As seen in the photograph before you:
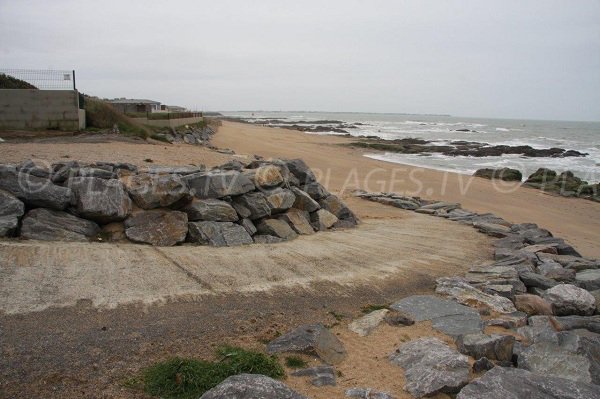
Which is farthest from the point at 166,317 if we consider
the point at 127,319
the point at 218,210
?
the point at 218,210

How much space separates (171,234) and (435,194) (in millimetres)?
12827

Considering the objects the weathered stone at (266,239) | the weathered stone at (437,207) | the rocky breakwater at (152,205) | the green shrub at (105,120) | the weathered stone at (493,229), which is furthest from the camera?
the green shrub at (105,120)

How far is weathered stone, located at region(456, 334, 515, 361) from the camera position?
4586 millimetres

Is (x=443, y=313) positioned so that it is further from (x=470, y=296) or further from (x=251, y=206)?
(x=251, y=206)

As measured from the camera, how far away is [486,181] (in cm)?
2305

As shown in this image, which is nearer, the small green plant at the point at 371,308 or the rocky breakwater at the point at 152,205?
the small green plant at the point at 371,308

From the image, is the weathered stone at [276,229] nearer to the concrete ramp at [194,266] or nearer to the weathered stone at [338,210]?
the concrete ramp at [194,266]

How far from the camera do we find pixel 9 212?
6.36 meters

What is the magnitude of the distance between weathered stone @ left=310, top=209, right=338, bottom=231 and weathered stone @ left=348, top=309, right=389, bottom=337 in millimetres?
3782

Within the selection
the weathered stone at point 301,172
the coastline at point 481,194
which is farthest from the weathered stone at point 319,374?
the coastline at point 481,194

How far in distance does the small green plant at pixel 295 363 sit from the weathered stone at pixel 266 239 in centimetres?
365

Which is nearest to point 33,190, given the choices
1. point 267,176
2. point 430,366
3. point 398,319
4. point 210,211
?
point 210,211

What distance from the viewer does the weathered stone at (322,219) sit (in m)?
9.48

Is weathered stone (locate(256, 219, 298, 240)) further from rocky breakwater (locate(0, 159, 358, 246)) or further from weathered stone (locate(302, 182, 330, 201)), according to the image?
weathered stone (locate(302, 182, 330, 201))
